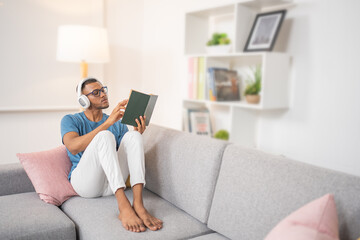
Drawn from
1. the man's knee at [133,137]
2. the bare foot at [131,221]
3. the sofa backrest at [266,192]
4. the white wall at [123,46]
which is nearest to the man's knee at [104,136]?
the man's knee at [133,137]

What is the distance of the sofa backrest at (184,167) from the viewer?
5.61 ft

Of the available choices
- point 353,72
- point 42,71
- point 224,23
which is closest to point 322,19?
point 353,72

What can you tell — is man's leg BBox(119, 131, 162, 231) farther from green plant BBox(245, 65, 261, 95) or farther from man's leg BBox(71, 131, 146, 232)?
green plant BBox(245, 65, 261, 95)

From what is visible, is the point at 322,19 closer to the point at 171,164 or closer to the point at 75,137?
the point at 171,164

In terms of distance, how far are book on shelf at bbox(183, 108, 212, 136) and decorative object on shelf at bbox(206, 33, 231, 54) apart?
503 millimetres

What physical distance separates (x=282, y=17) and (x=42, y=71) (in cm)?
220

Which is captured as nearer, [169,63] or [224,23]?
[224,23]

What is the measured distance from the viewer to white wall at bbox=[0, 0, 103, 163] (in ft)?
10.3

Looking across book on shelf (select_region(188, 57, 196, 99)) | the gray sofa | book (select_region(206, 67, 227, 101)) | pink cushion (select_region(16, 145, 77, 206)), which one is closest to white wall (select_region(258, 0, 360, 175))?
book (select_region(206, 67, 227, 101))

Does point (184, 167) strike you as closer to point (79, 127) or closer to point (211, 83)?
point (79, 127)

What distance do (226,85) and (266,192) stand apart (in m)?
1.40

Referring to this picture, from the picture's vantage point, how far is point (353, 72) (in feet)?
7.00

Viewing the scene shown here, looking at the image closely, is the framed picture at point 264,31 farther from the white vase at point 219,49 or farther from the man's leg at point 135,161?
the man's leg at point 135,161

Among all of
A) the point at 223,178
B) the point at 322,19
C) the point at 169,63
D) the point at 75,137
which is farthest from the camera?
the point at 169,63
